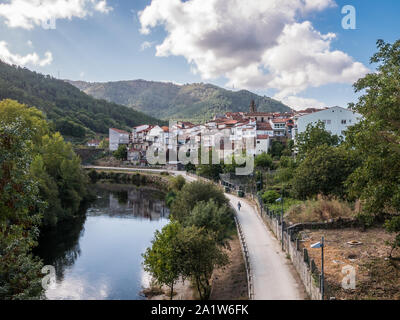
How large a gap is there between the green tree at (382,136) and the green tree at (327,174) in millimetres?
13022

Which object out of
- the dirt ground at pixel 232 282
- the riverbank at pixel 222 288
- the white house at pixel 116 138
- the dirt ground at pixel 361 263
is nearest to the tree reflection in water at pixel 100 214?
the riverbank at pixel 222 288

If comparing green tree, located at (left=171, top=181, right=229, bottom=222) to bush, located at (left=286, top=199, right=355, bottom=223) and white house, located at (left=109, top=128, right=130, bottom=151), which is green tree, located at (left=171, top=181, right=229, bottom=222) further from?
white house, located at (left=109, top=128, right=130, bottom=151)

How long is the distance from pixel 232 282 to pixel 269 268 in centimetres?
282

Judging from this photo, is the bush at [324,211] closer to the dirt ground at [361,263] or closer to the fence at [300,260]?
the dirt ground at [361,263]

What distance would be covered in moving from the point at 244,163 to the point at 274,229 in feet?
87.6

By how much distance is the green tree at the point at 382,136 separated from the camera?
11453mm

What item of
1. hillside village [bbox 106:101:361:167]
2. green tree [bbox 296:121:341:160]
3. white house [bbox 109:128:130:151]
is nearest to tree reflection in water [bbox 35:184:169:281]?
hillside village [bbox 106:101:361:167]

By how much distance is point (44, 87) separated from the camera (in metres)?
147

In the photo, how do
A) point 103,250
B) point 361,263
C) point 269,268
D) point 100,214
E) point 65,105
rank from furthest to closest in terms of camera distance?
point 65,105
point 100,214
point 103,250
point 269,268
point 361,263

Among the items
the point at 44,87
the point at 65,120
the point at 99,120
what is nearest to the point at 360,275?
the point at 65,120

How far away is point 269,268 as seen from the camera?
16594mm

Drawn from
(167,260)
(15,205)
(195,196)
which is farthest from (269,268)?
(15,205)

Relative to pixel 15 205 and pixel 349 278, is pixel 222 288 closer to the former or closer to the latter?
pixel 349 278

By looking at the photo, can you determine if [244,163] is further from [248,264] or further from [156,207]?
[248,264]
